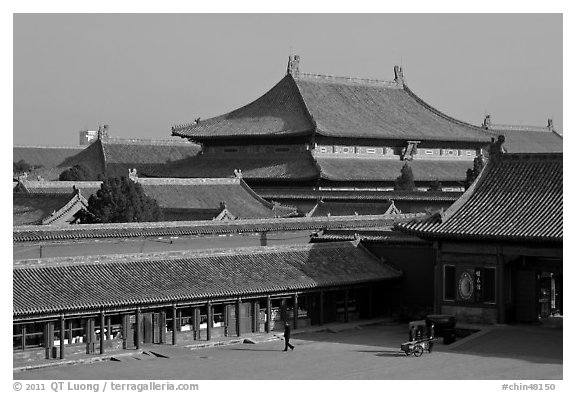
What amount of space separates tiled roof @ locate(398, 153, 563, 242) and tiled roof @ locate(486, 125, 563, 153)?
56270 millimetres

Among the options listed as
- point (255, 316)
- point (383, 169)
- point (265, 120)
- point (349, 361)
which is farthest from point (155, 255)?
point (265, 120)

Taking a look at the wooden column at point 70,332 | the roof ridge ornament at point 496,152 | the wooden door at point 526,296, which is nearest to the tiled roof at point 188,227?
the wooden column at point 70,332

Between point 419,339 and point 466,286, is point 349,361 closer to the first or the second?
point 419,339

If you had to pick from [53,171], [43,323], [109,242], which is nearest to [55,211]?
[109,242]

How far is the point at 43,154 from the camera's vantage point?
122m

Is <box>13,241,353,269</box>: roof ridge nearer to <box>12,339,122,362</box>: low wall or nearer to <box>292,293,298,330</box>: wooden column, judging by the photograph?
<box>292,293,298,330</box>: wooden column

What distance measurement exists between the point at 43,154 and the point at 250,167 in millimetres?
52473

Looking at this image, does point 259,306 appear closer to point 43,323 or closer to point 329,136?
point 43,323

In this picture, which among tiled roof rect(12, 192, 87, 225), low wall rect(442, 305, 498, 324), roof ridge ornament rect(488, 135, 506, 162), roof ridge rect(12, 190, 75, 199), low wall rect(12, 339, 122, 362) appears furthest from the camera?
roof ridge rect(12, 190, 75, 199)

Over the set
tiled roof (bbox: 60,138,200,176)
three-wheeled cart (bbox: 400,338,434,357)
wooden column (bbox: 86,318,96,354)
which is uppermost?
tiled roof (bbox: 60,138,200,176)

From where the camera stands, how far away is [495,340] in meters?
37.9

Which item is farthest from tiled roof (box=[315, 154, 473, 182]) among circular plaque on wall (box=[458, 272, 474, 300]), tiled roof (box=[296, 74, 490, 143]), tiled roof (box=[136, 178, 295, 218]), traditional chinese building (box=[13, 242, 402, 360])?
circular plaque on wall (box=[458, 272, 474, 300])

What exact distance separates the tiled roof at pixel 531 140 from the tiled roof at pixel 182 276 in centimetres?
5683

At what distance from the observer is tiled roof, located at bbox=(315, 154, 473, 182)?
71.2 meters
